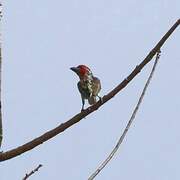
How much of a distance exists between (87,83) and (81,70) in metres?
0.52

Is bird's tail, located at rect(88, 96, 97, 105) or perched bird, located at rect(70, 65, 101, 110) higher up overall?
perched bird, located at rect(70, 65, 101, 110)

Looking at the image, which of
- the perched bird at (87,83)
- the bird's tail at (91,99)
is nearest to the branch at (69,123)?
the perched bird at (87,83)

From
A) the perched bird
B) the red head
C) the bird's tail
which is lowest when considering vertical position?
the bird's tail

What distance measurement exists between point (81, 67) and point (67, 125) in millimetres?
1100

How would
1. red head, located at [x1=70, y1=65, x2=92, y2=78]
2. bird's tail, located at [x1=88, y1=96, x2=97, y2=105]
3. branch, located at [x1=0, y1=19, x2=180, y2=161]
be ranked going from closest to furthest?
branch, located at [x1=0, y1=19, x2=180, y2=161]
red head, located at [x1=70, y1=65, x2=92, y2=78]
bird's tail, located at [x1=88, y1=96, x2=97, y2=105]

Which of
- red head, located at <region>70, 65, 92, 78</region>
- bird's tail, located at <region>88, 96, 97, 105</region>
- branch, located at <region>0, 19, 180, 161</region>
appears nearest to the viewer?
A: branch, located at <region>0, 19, 180, 161</region>

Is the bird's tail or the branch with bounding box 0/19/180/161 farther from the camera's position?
the bird's tail

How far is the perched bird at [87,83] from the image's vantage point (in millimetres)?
2531

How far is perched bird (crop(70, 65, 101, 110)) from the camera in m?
2.53

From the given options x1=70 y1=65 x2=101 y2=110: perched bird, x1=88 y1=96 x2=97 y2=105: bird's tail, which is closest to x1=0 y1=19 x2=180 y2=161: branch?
x1=70 y1=65 x2=101 y2=110: perched bird

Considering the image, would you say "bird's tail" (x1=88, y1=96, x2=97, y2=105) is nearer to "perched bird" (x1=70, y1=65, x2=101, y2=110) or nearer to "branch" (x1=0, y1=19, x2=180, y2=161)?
"perched bird" (x1=70, y1=65, x2=101, y2=110)

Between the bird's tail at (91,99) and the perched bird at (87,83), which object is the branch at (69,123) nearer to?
the perched bird at (87,83)

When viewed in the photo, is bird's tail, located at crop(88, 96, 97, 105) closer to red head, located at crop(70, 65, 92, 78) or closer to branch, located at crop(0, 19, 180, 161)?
red head, located at crop(70, 65, 92, 78)

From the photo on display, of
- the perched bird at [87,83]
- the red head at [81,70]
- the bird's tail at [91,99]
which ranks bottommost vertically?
the bird's tail at [91,99]
